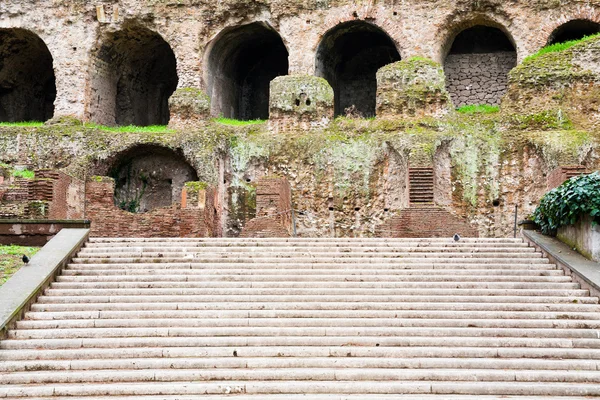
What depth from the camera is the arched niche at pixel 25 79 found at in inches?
975

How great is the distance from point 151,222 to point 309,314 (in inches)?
301

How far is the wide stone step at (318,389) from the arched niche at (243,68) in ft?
51.3

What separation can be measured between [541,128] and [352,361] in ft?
38.1

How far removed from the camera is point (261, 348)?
861cm

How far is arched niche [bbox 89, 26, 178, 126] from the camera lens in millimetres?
23142

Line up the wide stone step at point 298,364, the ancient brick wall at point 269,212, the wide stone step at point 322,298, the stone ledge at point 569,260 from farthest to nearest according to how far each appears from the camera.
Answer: the ancient brick wall at point 269,212
the stone ledge at point 569,260
the wide stone step at point 322,298
the wide stone step at point 298,364

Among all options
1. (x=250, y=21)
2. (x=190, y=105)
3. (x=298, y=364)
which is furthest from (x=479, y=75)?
(x=298, y=364)

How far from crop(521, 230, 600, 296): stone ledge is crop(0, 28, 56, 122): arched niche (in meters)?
18.1

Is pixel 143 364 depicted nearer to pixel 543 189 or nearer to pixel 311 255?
pixel 311 255

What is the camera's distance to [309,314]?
31.1 feet

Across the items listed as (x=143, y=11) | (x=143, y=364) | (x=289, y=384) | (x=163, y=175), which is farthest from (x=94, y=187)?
(x=289, y=384)

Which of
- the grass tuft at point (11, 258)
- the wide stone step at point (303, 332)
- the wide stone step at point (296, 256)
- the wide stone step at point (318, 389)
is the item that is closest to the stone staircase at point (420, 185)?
the wide stone step at point (296, 256)

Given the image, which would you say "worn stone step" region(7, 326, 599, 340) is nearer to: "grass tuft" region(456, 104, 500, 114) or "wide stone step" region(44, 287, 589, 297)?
"wide stone step" region(44, 287, 589, 297)

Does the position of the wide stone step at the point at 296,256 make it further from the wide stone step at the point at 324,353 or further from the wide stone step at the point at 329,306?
the wide stone step at the point at 324,353
